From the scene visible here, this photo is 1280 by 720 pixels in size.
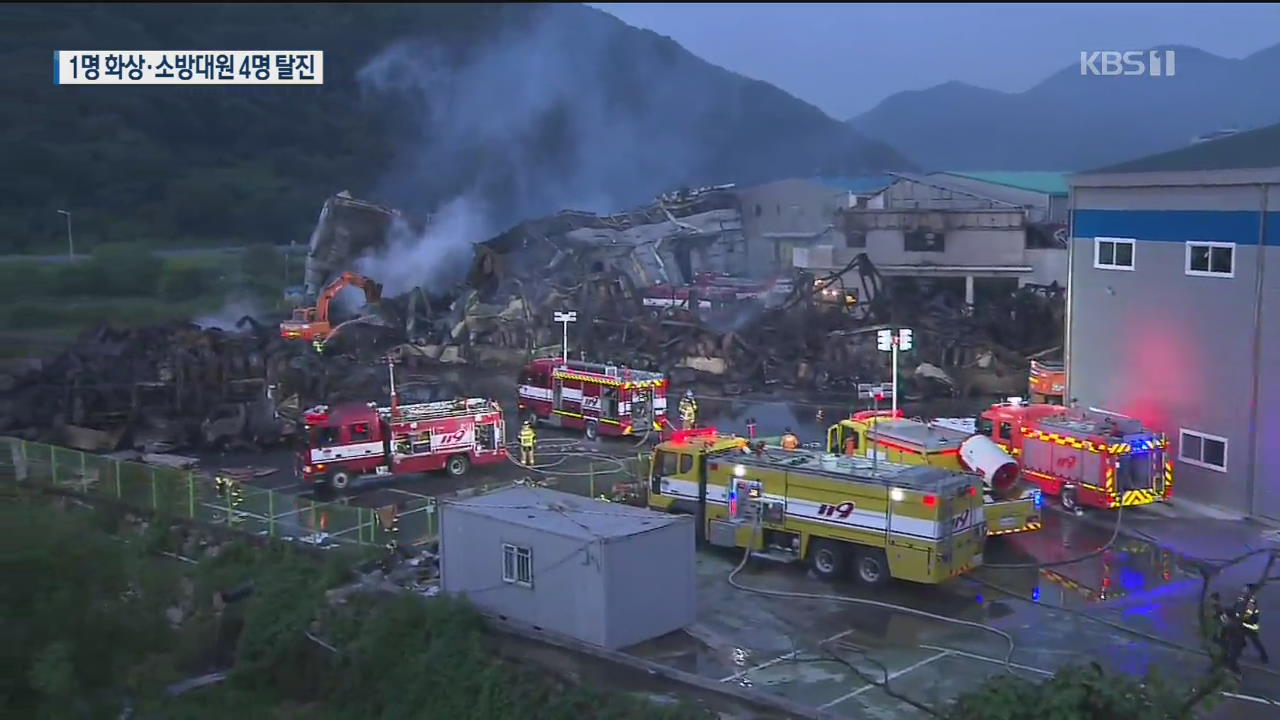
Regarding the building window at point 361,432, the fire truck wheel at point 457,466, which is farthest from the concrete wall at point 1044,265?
the building window at point 361,432

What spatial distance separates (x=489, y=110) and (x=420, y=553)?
7114 centimetres

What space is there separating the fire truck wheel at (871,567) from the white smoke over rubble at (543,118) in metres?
44.0

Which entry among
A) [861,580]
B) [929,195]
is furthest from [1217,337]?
[929,195]

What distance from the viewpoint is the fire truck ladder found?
2133 cm

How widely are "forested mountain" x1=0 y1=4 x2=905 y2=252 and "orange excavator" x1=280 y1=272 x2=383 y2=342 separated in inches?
640

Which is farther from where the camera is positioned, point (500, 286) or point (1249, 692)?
point (500, 286)

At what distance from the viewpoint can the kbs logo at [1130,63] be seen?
28.4 metres

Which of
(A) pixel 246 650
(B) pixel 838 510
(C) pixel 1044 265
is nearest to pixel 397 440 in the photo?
(A) pixel 246 650

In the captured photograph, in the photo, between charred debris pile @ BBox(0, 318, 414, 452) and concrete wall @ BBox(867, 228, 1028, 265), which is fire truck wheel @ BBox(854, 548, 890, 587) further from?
concrete wall @ BBox(867, 228, 1028, 265)

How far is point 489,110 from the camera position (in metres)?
83.4

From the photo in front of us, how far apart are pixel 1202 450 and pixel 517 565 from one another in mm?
12097

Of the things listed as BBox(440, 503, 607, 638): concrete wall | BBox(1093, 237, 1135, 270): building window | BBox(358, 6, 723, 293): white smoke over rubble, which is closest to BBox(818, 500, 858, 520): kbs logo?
BBox(440, 503, 607, 638): concrete wall

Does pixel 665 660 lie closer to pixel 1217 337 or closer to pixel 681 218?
pixel 1217 337

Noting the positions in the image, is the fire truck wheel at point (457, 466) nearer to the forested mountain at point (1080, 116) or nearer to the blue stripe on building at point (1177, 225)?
the blue stripe on building at point (1177, 225)
